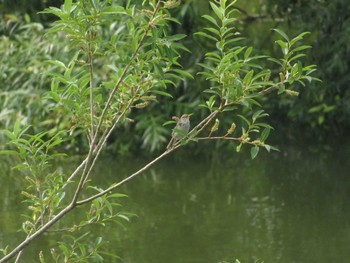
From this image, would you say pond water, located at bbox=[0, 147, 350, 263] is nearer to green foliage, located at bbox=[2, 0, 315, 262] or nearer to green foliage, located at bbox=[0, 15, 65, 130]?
green foliage, located at bbox=[0, 15, 65, 130]

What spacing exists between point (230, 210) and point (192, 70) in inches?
75.1

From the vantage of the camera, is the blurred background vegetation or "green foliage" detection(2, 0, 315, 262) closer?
"green foliage" detection(2, 0, 315, 262)

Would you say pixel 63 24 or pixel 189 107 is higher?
pixel 63 24

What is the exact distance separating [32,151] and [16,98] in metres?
5.46

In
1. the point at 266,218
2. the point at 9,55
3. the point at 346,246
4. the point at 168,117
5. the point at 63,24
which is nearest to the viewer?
the point at 63,24

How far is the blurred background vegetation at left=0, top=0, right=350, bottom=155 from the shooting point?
27.9 feet

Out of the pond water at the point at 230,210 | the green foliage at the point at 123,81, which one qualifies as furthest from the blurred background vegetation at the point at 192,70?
the green foliage at the point at 123,81

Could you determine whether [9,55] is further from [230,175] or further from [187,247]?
[187,247]

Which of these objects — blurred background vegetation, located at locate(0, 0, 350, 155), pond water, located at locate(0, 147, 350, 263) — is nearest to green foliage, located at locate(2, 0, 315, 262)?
pond water, located at locate(0, 147, 350, 263)

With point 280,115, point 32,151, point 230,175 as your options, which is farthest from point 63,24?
point 280,115

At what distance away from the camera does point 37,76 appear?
8797mm

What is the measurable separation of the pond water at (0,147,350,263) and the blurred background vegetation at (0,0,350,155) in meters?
0.36

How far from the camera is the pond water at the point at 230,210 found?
5926mm

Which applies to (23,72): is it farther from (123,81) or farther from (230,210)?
(123,81)
